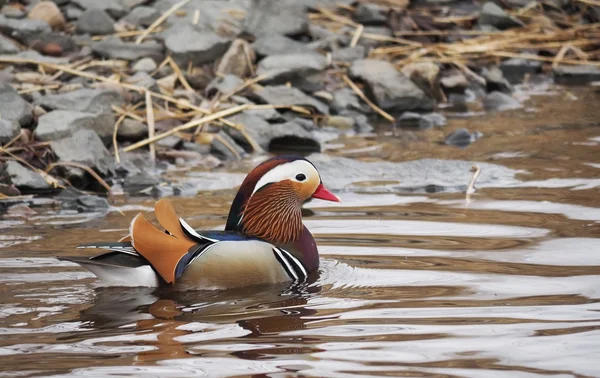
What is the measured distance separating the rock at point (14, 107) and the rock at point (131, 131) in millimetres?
727

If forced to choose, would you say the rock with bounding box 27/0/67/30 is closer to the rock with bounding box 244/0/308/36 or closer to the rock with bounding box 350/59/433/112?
the rock with bounding box 244/0/308/36

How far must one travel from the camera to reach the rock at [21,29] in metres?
11.3

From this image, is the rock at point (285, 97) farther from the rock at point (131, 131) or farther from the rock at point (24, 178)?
the rock at point (24, 178)

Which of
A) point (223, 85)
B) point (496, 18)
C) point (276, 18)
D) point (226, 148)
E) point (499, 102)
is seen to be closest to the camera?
point (226, 148)

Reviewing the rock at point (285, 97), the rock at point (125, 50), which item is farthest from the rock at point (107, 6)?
the rock at point (285, 97)

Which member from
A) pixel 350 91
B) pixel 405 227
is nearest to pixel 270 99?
pixel 350 91

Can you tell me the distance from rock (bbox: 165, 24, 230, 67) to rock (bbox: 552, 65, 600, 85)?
4.26 meters

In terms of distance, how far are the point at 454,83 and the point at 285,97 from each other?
257 cm

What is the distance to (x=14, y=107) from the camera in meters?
8.77

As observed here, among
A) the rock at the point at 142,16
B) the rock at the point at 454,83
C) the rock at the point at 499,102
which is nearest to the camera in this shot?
the rock at the point at 499,102

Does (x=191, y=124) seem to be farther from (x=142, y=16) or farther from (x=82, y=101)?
(x=142, y=16)

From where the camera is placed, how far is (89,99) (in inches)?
364

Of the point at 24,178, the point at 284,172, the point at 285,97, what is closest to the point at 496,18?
the point at 285,97

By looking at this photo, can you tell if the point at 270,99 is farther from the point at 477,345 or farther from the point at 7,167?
the point at 477,345
